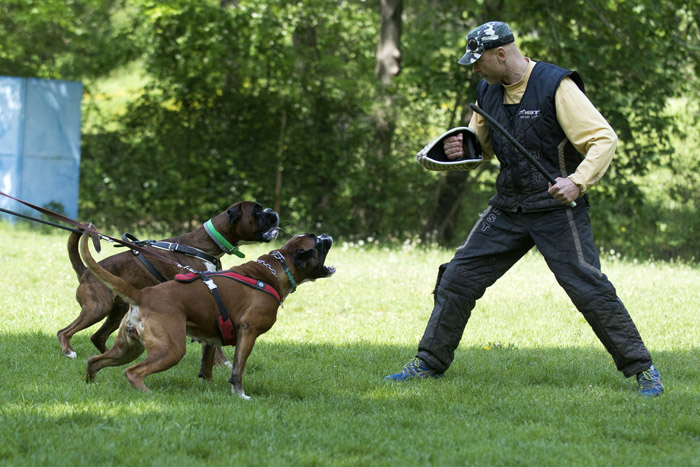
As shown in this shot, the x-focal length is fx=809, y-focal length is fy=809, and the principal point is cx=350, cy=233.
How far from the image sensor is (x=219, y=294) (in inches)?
201

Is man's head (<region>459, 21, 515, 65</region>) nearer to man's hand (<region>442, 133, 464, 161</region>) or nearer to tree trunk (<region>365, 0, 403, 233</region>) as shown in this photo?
man's hand (<region>442, 133, 464, 161</region>)

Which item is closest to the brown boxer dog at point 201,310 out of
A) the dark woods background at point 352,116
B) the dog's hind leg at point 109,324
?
the dog's hind leg at point 109,324

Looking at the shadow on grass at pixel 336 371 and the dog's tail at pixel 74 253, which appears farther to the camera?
the dog's tail at pixel 74 253

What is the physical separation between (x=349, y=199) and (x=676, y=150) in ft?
20.2

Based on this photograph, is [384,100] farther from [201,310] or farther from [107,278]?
[107,278]

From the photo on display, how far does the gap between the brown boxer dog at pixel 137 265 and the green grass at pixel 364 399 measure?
0.99 ft

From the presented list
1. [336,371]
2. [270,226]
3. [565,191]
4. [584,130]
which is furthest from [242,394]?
[584,130]

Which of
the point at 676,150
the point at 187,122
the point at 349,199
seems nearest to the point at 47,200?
the point at 187,122

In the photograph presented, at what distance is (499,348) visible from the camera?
23.0 ft

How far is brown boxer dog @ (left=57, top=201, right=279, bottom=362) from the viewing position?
612cm

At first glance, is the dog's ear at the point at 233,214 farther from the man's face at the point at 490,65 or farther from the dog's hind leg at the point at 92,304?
the man's face at the point at 490,65

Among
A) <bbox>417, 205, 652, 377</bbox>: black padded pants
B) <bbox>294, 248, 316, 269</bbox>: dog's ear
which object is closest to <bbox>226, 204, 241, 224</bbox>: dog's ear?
<bbox>294, 248, 316, 269</bbox>: dog's ear

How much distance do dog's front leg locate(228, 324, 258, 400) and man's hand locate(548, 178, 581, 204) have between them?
207cm

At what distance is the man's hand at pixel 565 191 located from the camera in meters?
4.88
